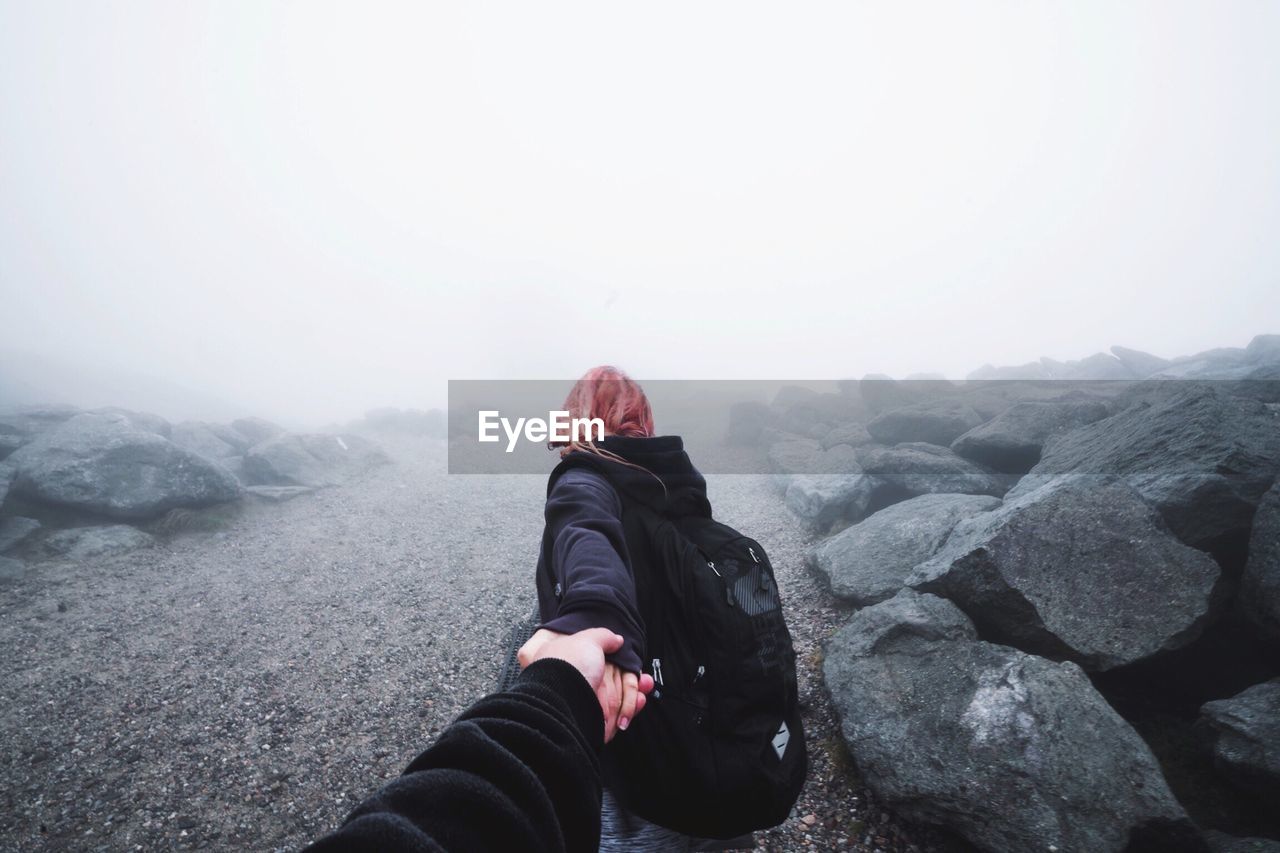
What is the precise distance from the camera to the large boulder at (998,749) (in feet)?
14.3

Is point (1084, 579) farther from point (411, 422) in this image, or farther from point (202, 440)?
point (411, 422)

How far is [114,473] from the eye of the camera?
1409 centimetres

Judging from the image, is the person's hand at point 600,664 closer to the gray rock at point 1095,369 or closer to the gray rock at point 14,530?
the gray rock at point 14,530

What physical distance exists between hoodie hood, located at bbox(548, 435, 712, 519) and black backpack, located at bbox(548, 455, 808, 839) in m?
0.30

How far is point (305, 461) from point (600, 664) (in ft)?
79.1

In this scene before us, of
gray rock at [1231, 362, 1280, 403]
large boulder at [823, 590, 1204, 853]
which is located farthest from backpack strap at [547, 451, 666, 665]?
gray rock at [1231, 362, 1280, 403]

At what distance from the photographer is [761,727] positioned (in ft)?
10.1

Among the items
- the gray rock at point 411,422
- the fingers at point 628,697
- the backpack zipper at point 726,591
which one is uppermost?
the backpack zipper at point 726,591

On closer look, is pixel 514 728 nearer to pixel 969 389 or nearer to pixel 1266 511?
pixel 1266 511

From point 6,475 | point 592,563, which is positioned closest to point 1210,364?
point 592,563

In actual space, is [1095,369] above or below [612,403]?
above

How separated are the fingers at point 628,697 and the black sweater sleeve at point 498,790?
0.45 m

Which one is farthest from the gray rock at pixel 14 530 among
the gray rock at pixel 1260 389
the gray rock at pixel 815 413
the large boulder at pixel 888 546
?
the gray rock at pixel 1260 389

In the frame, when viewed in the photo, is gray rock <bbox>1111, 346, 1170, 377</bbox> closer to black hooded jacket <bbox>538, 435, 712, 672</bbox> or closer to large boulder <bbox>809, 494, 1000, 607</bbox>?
large boulder <bbox>809, 494, 1000, 607</bbox>
